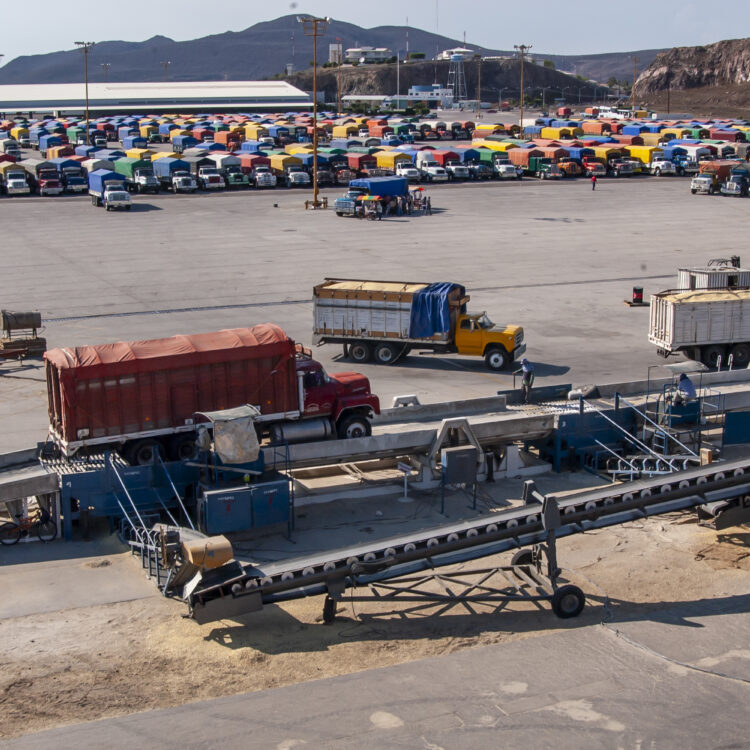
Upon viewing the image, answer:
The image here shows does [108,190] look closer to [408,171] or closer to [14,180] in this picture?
[14,180]

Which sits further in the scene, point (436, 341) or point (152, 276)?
point (152, 276)

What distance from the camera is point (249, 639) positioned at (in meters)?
16.8

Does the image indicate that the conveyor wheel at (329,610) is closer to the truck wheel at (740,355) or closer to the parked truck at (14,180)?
the truck wheel at (740,355)

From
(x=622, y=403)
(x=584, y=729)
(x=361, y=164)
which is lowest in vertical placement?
(x=584, y=729)

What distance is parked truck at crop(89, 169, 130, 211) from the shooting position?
70.7 m

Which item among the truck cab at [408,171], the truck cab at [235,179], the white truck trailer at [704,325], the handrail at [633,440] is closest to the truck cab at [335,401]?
the handrail at [633,440]

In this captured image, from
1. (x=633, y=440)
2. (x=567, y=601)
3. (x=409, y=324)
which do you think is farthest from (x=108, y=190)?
(x=567, y=601)

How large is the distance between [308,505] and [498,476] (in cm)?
464

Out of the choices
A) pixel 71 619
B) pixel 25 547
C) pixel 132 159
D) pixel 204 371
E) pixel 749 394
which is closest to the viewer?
pixel 71 619

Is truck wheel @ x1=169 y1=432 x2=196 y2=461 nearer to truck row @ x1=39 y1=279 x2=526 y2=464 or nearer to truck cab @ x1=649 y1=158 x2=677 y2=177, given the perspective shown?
truck row @ x1=39 y1=279 x2=526 y2=464

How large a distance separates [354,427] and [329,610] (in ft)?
26.2

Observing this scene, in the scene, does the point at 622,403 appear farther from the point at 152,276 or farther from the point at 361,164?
the point at 361,164

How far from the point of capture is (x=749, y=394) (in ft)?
85.7

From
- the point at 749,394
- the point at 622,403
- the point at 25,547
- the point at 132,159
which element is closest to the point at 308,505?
the point at 25,547
